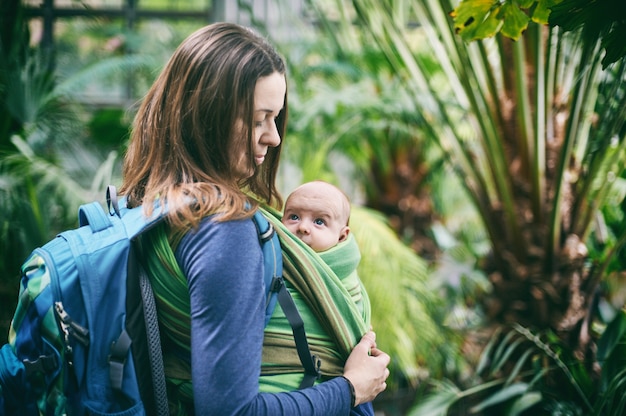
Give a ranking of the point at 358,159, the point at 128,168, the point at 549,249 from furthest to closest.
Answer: the point at 358,159 < the point at 549,249 < the point at 128,168

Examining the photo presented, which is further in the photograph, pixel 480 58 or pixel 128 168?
pixel 480 58

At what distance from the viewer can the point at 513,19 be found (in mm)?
1733

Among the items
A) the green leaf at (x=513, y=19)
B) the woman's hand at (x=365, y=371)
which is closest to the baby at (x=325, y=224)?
the woman's hand at (x=365, y=371)

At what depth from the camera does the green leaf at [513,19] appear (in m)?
1.71

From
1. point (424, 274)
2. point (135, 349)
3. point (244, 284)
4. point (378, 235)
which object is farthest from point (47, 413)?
point (424, 274)

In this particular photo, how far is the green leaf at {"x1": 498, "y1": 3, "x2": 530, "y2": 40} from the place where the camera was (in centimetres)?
171

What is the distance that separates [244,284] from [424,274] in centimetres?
247

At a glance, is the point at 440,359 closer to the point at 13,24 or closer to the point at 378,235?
the point at 378,235

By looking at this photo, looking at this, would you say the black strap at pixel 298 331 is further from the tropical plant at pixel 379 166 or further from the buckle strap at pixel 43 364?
the tropical plant at pixel 379 166

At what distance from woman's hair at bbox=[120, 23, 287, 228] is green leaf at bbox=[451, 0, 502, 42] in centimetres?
71

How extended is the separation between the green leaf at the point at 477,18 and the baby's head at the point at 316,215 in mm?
650

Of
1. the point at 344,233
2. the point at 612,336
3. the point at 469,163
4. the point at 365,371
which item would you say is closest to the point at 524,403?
the point at 612,336

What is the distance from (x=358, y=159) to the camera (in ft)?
13.3

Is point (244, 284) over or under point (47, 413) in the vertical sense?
over
